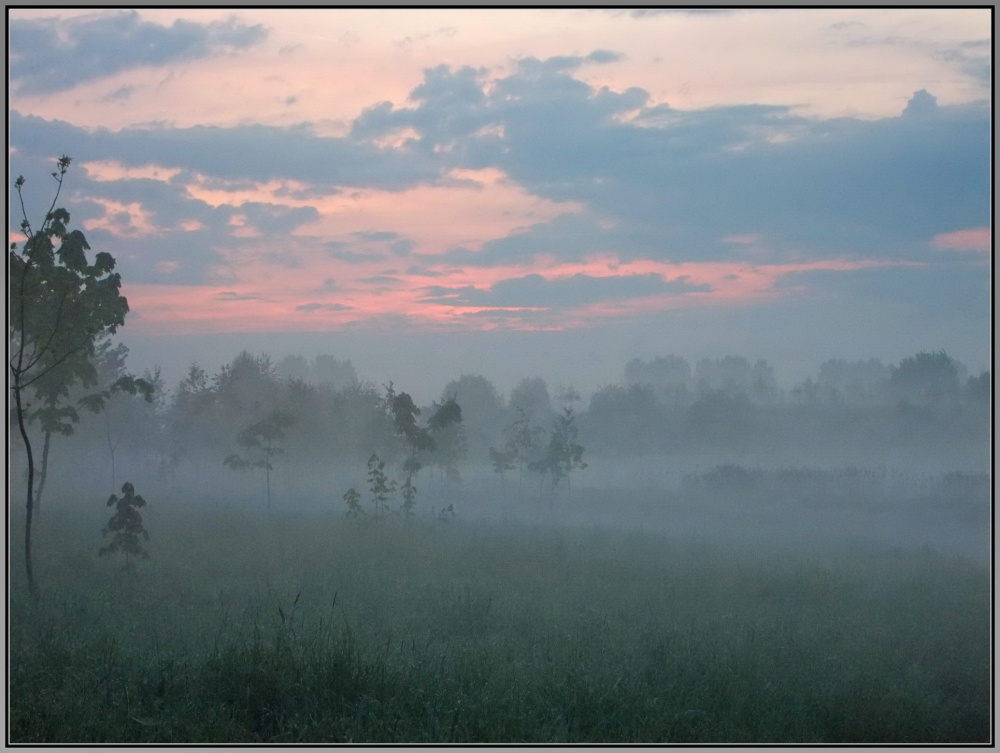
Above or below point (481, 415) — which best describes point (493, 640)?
below

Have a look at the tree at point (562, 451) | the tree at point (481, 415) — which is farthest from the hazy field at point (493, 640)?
the tree at point (481, 415)

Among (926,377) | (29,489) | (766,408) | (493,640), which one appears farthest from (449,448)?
(29,489)

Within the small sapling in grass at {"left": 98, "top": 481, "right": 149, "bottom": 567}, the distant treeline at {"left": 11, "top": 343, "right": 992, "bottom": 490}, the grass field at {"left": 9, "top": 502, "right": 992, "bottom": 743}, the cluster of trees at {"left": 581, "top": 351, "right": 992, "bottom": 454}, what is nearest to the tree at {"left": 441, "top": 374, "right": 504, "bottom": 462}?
the distant treeline at {"left": 11, "top": 343, "right": 992, "bottom": 490}

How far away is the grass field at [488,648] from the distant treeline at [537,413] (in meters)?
9.86

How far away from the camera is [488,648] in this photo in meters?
9.23

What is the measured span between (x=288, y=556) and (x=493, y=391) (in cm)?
1349

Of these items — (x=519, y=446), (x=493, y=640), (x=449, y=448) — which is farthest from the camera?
(x=519, y=446)

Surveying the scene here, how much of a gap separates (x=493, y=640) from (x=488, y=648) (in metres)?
0.50

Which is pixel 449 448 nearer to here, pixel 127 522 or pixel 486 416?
pixel 486 416

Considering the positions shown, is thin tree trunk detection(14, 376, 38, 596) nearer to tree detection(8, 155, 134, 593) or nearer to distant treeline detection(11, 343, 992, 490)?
tree detection(8, 155, 134, 593)

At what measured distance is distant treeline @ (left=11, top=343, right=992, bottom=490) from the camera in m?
27.1

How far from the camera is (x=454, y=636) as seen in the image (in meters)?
10.1

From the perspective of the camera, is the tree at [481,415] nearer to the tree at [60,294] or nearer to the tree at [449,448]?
the tree at [449,448]

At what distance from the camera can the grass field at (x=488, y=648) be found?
Result: 693 cm
